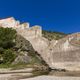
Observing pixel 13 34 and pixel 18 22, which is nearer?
pixel 13 34

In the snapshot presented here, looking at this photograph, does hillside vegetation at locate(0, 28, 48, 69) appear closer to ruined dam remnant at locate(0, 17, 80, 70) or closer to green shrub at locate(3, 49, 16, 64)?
green shrub at locate(3, 49, 16, 64)

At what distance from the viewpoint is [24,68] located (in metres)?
38.2

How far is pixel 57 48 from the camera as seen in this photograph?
45.2 meters

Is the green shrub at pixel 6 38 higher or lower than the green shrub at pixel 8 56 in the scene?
higher

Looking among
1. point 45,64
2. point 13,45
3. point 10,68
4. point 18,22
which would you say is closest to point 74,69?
point 45,64

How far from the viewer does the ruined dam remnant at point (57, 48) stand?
41.6m

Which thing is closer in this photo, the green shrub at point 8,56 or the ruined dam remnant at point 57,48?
the ruined dam remnant at point 57,48

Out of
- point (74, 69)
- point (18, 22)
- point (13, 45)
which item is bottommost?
point (74, 69)

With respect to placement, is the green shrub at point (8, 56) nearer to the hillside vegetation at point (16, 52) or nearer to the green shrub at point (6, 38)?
the hillside vegetation at point (16, 52)

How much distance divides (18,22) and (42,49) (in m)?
16.5

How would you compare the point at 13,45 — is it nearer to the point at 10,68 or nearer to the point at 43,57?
the point at 43,57

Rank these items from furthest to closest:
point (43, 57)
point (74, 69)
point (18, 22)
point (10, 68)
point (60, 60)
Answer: point (18, 22) < point (43, 57) < point (60, 60) < point (74, 69) < point (10, 68)

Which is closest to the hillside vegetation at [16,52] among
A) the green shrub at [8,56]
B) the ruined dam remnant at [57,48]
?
the green shrub at [8,56]

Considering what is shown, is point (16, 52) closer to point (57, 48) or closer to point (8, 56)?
point (8, 56)
